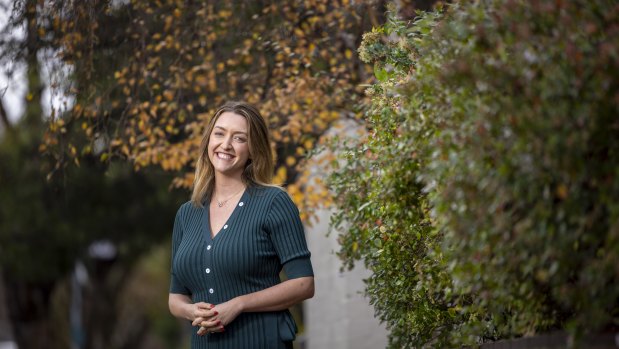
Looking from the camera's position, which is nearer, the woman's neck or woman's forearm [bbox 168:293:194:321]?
woman's forearm [bbox 168:293:194:321]

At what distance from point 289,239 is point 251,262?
0.72ft

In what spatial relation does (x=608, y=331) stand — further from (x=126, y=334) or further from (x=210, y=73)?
(x=126, y=334)

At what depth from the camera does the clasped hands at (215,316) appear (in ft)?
16.6

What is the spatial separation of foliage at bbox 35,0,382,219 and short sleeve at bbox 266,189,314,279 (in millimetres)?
3720

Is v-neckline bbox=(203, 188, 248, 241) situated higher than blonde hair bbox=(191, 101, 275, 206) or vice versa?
blonde hair bbox=(191, 101, 275, 206)

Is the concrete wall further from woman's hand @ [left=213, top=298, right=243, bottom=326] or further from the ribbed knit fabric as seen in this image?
woman's hand @ [left=213, top=298, right=243, bottom=326]

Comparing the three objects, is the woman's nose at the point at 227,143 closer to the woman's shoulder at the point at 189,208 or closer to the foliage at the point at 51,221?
the woman's shoulder at the point at 189,208

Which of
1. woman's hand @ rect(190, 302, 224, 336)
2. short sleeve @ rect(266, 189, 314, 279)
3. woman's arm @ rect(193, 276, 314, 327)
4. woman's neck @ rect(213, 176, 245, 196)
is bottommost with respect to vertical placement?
woman's hand @ rect(190, 302, 224, 336)

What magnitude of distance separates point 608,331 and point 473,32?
1.41m

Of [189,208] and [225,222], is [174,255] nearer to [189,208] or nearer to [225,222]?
[189,208]

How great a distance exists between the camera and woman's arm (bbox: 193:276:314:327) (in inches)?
199

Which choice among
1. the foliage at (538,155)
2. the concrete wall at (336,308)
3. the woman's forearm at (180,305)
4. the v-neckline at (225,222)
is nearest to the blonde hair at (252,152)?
the v-neckline at (225,222)

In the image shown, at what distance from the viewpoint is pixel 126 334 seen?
41.9 meters

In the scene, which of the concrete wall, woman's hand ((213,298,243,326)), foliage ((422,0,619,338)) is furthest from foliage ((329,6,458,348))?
the concrete wall
